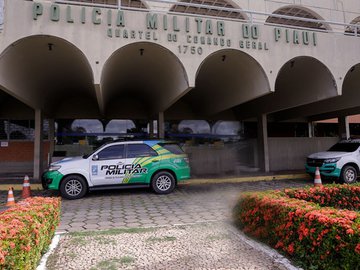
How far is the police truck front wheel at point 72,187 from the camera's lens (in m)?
9.36

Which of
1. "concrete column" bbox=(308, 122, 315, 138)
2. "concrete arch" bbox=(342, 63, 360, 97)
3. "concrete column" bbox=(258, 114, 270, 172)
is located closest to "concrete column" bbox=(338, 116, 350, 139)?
"concrete column" bbox=(308, 122, 315, 138)

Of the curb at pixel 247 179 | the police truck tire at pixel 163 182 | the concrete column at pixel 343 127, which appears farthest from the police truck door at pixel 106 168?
the concrete column at pixel 343 127

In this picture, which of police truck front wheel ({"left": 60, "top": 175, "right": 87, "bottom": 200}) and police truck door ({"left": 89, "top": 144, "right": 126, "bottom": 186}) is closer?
police truck front wheel ({"left": 60, "top": 175, "right": 87, "bottom": 200})

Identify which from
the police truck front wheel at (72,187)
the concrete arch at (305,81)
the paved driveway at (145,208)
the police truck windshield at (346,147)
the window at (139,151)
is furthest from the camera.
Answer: the police truck windshield at (346,147)

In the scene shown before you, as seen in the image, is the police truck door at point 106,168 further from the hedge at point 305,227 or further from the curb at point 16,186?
the hedge at point 305,227

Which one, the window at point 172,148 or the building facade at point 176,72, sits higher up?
the building facade at point 176,72

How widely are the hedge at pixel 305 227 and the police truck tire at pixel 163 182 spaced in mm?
4261

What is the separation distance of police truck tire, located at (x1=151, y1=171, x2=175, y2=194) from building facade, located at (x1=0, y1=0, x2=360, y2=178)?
290cm

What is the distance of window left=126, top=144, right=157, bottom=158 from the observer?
9877mm

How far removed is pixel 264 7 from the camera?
19.3 meters

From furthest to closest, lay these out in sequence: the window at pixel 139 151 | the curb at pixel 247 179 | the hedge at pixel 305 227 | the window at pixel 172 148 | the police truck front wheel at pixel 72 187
Result: the curb at pixel 247 179, the window at pixel 172 148, the window at pixel 139 151, the police truck front wheel at pixel 72 187, the hedge at pixel 305 227

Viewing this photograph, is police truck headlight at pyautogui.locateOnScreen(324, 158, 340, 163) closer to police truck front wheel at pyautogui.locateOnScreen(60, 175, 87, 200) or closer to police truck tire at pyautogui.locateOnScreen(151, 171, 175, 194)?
police truck tire at pyautogui.locateOnScreen(151, 171, 175, 194)

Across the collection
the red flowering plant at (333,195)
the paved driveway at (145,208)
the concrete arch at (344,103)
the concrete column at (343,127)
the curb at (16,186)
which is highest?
the concrete arch at (344,103)

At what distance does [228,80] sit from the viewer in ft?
42.4
